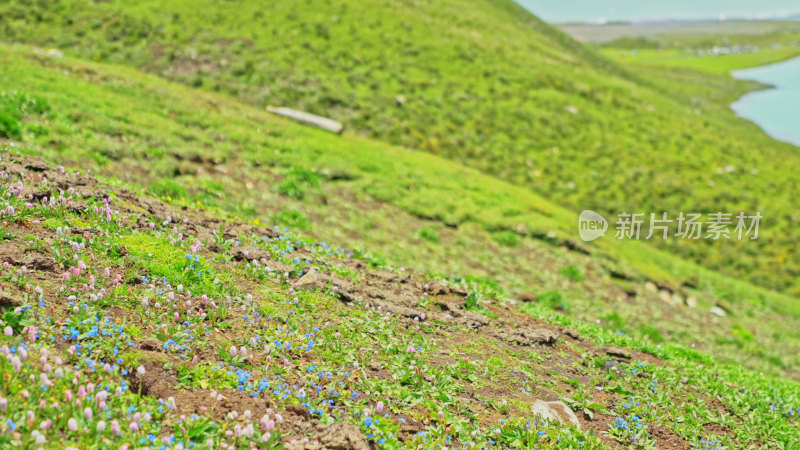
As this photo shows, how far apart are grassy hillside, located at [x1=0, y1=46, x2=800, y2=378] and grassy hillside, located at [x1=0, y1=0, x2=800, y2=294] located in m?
4.56

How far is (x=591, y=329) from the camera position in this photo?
43.9 feet

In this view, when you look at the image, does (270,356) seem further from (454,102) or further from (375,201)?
(454,102)

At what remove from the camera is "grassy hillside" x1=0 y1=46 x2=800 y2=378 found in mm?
17500

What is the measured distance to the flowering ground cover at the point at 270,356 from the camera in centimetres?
606

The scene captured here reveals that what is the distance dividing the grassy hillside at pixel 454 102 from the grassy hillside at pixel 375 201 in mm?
4564

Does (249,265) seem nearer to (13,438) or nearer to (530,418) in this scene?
(13,438)

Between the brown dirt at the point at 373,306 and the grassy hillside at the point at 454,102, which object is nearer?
the brown dirt at the point at 373,306

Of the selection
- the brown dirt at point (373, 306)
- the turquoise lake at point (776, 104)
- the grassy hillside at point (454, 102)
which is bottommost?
the brown dirt at point (373, 306)

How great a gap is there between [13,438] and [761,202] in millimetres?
42634

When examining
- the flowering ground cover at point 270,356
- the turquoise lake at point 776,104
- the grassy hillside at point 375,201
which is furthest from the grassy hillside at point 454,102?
the turquoise lake at point 776,104

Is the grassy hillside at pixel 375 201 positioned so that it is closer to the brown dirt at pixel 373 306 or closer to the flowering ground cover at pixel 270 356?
the brown dirt at pixel 373 306

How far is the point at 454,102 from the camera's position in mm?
39094

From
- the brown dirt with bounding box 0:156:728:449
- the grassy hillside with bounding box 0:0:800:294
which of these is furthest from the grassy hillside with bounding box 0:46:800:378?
the grassy hillside with bounding box 0:0:800:294

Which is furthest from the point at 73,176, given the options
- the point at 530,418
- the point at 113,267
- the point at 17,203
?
the point at 530,418
